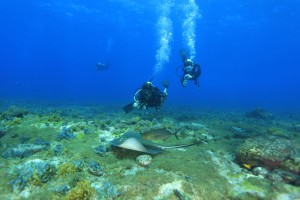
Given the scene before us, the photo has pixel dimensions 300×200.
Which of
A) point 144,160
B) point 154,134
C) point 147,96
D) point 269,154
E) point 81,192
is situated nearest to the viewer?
point 81,192

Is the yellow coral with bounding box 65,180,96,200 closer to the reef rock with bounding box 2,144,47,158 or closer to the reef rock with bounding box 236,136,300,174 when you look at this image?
the reef rock with bounding box 2,144,47,158

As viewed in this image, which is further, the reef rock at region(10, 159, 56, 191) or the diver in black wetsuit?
the diver in black wetsuit

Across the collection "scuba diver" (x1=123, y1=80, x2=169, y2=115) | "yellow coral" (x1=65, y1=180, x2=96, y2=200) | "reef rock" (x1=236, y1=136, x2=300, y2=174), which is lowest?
"yellow coral" (x1=65, y1=180, x2=96, y2=200)

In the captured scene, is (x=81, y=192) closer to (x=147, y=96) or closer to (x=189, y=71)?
(x=147, y=96)

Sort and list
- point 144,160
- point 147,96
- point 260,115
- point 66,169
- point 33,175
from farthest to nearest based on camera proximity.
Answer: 1. point 260,115
2. point 147,96
3. point 144,160
4. point 66,169
5. point 33,175

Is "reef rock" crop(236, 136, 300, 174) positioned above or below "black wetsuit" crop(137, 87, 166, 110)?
below

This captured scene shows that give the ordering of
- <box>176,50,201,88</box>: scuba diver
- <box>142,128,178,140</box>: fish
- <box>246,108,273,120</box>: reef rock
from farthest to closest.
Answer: <box>246,108,273,120</box>: reef rock, <box>176,50,201,88</box>: scuba diver, <box>142,128,178,140</box>: fish

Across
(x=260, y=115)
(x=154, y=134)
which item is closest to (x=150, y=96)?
(x=154, y=134)

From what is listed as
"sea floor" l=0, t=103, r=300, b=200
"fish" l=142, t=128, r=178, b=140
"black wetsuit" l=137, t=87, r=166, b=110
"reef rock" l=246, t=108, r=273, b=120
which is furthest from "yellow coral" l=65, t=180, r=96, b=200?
"reef rock" l=246, t=108, r=273, b=120

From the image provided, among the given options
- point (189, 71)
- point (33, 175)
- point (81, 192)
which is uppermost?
point (189, 71)

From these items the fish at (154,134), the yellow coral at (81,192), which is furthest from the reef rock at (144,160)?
the yellow coral at (81,192)

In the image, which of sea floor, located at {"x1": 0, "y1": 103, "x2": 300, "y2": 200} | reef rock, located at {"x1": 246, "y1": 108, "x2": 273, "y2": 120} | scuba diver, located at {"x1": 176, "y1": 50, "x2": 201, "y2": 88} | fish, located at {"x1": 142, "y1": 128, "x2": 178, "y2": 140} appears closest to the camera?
sea floor, located at {"x1": 0, "y1": 103, "x2": 300, "y2": 200}

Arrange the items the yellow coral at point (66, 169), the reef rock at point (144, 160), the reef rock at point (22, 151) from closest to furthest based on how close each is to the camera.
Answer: the yellow coral at point (66, 169), the reef rock at point (144, 160), the reef rock at point (22, 151)

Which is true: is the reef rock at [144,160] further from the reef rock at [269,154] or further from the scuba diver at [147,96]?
the scuba diver at [147,96]
